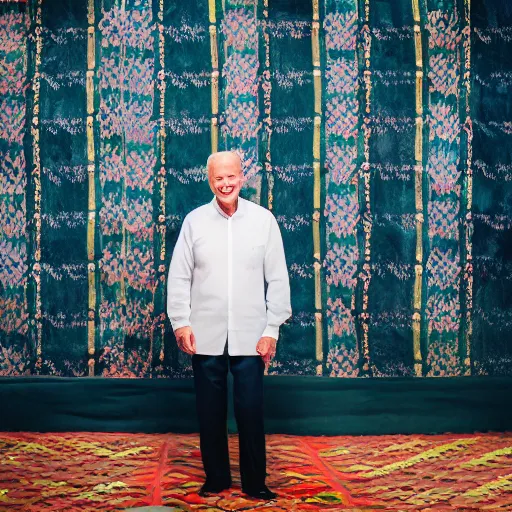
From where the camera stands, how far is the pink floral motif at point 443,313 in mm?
3801

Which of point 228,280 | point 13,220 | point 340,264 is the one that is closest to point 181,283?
point 228,280

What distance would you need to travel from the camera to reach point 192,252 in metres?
2.83

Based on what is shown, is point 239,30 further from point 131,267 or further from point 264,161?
point 131,267

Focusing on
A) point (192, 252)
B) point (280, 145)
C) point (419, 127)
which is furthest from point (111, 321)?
point (419, 127)

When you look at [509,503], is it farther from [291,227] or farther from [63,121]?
[63,121]

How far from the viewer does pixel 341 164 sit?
149 inches

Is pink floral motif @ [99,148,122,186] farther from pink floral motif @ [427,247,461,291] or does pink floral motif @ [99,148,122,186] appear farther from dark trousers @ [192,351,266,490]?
pink floral motif @ [427,247,461,291]

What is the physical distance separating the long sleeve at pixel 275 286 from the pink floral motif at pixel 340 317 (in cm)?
100

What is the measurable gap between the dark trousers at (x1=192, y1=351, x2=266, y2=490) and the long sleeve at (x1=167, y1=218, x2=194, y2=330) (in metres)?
0.19

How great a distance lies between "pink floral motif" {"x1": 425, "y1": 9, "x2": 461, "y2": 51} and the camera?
3779 millimetres

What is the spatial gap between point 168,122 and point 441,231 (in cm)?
174

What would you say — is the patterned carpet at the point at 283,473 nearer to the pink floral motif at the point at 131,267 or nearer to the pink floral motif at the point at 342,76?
the pink floral motif at the point at 131,267

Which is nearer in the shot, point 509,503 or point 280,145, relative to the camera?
point 509,503

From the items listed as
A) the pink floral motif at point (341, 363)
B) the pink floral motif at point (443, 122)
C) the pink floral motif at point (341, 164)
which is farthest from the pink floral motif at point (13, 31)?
the pink floral motif at point (341, 363)
